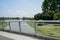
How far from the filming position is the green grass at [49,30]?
9.44m

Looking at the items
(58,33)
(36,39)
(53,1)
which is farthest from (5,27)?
(53,1)

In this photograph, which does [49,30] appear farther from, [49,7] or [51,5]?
[49,7]

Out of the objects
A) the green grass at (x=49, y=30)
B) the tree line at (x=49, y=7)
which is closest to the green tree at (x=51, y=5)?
the tree line at (x=49, y=7)

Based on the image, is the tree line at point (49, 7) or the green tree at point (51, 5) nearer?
the tree line at point (49, 7)

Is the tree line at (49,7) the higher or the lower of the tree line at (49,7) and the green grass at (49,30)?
the higher

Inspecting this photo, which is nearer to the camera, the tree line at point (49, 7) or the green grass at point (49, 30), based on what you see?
the green grass at point (49, 30)

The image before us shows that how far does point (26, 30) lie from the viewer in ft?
41.7

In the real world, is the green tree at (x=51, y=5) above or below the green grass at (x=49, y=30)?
above

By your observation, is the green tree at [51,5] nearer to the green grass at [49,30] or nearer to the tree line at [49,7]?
the tree line at [49,7]

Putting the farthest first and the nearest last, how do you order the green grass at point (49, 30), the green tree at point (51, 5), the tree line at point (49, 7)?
the green tree at point (51, 5)
the tree line at point (49, 7)
the green grass at point (49, 30)

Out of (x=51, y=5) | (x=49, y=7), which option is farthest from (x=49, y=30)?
(x=49, y=7)

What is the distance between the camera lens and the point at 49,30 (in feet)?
33.4

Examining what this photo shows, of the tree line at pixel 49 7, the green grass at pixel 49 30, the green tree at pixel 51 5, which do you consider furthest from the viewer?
the green tree at pixel 51 5

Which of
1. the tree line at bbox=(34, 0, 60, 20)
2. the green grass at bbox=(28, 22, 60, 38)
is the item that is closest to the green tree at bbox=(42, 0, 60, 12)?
the tree line at bbox=(34, 0, 60, 20)
